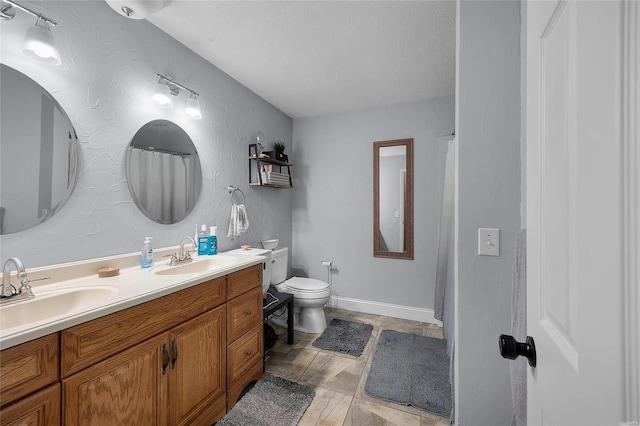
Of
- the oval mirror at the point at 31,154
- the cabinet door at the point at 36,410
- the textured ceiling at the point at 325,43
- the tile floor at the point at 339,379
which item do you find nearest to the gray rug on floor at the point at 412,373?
the tile floor at the point at 339,379

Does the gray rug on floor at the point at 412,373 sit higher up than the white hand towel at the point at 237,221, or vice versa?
the white hand towel at the point at 237,221

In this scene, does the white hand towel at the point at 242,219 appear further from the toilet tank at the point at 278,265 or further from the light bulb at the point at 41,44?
the light bulb at the point at 41,44

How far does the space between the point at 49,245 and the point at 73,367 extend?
0.66m

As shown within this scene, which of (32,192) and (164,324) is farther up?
(32,192)

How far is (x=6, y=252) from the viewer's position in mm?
1081

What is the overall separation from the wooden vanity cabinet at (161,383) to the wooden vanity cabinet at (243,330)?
0.07 meters

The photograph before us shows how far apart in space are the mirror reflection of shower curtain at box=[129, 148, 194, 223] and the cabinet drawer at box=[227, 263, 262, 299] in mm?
643

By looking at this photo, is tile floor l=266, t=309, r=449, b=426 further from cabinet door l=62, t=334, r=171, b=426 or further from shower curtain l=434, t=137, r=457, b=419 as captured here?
cabinet door l=62, t=334, r=171, b=426

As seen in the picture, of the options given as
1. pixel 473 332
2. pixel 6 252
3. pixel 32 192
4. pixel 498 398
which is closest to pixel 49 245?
pixel 6 252

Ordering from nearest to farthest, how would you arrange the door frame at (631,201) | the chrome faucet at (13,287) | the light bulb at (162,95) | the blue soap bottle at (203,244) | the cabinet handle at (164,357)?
the door frame at (631,201) < the chrome faucet at (13,287) < the cabinet handle at (164,357) < the light bulb at (162,95) < the blue soap bottle at (203,244)

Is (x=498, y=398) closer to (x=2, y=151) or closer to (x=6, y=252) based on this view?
(x=6, y=252)

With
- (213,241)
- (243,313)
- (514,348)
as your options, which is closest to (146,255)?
(213,241)

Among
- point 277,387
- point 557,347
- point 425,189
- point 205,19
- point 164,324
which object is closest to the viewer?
point 557,347

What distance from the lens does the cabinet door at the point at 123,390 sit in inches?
34.8
